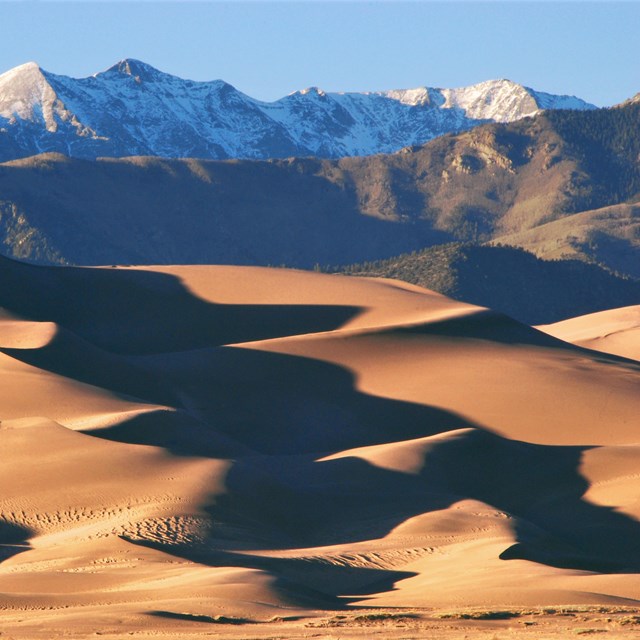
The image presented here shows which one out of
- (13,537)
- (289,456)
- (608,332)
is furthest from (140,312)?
(608,332)

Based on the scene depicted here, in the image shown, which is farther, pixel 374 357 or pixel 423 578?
pixel 374 357

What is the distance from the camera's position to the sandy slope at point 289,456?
95.3 feet

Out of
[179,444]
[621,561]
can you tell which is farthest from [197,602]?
[179,444]

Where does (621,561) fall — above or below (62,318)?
below

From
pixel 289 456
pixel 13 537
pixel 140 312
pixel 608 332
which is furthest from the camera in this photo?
pixel 608 332

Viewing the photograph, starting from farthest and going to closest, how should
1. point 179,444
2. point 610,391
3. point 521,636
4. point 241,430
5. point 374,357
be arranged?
point 374,357 → point 610,391 → point 241,430 → point 179,444 → point 521,636

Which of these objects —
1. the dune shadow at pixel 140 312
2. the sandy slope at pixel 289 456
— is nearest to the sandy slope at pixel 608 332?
the sandy slope at pixel 289 456

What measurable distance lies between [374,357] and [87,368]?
1458cm

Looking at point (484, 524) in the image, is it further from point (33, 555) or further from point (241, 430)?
point (241, 430)

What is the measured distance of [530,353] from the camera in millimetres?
70812

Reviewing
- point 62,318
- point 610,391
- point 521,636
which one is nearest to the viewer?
point 521,636

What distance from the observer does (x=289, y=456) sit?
5062 centimetres

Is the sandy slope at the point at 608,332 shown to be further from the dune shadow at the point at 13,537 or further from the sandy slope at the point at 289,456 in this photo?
the dune shadow at the point at 13,537

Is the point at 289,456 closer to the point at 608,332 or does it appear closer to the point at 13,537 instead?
the point at 13,537
